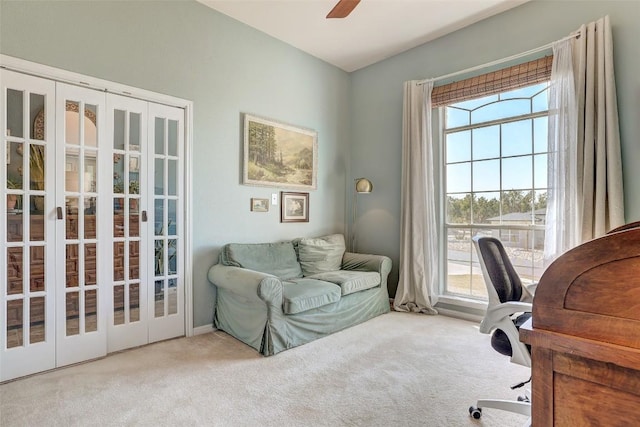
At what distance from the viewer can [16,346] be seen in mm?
2225

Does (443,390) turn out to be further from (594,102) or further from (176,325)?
(594,102)

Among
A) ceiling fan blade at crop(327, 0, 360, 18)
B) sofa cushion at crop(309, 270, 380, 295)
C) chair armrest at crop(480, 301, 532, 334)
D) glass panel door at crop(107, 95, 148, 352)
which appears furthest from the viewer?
sofa cushion at crop(309, 270, 380, 295)

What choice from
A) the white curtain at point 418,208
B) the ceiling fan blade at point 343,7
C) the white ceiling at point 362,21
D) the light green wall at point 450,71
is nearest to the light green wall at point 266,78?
the light green wall at point 450,71

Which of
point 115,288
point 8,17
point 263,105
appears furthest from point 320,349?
point 8,17

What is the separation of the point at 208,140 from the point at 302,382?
2.31 m

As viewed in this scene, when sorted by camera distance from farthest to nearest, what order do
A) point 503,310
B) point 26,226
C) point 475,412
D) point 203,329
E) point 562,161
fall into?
point 203,329 < point 562,161 < point 26,226 < point 475,412 < point 503,310

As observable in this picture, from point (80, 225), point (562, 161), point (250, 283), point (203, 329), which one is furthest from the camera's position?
point (203, 329)

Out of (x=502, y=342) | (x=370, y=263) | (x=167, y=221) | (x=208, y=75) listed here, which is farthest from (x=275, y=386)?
(x=208, y=75)

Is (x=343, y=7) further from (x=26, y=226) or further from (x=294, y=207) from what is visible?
(x=26, y=226)

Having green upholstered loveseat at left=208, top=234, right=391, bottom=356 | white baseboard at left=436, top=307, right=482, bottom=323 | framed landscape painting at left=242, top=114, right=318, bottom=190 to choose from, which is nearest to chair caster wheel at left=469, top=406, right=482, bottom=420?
green upholstered loveseat at left=208, top=234, right=391, bottom=356

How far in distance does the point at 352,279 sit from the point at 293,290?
73cm

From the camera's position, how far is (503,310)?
1681 mm

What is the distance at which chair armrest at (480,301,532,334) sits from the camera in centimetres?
162

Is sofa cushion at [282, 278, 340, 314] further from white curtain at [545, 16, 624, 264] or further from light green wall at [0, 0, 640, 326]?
white curtain at [545, 16, 624, 264]
